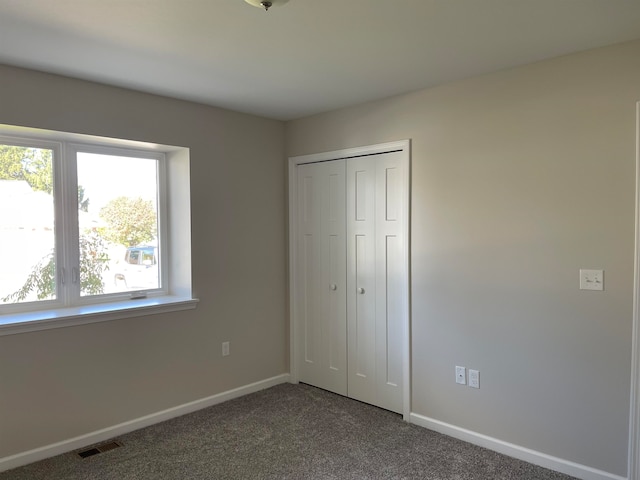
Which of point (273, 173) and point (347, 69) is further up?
point (347, 69)

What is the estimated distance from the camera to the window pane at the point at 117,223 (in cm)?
312

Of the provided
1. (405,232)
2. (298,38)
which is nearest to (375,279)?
(405,232)

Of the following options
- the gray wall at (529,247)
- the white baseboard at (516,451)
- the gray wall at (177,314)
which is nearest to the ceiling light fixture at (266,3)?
the gray wall at (529,247)

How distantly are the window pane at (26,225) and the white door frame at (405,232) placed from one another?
184cm

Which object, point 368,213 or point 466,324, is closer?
point 466,324

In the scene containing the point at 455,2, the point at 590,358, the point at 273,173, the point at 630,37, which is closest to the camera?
the point at 455,2

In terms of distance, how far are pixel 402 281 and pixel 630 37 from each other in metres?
1.90

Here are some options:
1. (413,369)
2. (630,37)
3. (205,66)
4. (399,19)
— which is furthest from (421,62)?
(413,369)

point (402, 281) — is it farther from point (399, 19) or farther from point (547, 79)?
point (399, 19)

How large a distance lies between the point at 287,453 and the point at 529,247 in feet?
6.32

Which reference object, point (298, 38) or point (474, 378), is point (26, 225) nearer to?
point (298, 38)

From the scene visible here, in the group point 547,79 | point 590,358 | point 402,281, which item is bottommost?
point 590,358

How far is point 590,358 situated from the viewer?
7.99 feet

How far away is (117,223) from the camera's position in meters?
3.28
